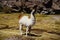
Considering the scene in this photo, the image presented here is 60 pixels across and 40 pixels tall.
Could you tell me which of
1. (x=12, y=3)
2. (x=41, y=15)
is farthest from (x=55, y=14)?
(x=12, y=3)

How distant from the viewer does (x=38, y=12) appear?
341cm

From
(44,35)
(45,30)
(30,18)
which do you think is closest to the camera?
(30,18)

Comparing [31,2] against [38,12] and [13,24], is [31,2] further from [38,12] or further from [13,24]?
[13,24]

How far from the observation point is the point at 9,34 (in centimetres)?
269

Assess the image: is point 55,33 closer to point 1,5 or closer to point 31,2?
point 31,2

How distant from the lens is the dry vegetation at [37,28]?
8.69 feet

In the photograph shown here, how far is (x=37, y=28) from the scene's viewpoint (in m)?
2.97

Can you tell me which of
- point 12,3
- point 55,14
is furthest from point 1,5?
point 55,14

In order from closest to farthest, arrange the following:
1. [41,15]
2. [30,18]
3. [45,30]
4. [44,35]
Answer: [30,18] < [44,35] < [45,30] < [41,15]

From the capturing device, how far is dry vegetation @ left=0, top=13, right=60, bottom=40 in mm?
2649

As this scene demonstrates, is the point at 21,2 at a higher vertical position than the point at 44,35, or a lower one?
Result: higher

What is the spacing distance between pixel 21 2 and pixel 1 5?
34 centimetres

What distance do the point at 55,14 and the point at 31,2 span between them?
449mm

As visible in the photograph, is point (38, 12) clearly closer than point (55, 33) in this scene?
No
